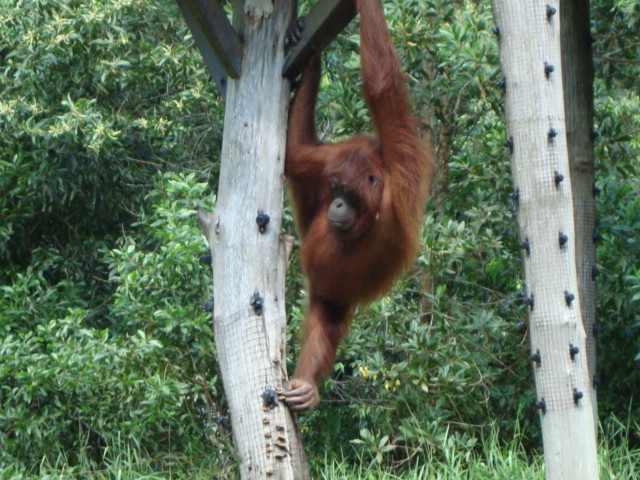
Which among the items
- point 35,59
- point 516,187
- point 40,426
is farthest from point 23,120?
point 516,187

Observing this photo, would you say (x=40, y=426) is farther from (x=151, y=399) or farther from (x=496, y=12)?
(x=496, y=12)

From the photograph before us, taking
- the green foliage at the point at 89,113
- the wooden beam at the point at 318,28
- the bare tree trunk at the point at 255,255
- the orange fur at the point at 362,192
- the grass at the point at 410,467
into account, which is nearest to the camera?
the bare tree trunk at the point at 255,255

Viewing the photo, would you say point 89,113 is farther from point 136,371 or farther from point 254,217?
point 254,217

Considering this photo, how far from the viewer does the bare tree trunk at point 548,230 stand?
364cm

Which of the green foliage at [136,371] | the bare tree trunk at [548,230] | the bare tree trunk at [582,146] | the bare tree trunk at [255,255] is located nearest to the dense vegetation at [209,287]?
the green foliage at [136,371]

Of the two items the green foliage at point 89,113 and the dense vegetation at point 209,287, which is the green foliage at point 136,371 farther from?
the green foliage at point 89,113

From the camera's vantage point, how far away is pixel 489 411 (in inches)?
233

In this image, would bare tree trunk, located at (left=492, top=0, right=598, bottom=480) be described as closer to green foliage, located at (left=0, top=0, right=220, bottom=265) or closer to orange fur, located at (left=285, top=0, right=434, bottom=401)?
orange fur, located at (left=285, top=0, right=434, bottom=401)

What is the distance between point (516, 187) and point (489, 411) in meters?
2.47

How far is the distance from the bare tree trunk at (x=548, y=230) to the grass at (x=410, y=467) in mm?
1102

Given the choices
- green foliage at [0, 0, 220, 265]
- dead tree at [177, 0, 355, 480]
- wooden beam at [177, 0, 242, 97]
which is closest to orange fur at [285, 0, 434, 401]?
dead tree at [177, 0, 355, 480]

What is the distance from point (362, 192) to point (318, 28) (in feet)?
2.58

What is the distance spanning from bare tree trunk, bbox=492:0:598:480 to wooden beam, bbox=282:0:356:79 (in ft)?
2.63

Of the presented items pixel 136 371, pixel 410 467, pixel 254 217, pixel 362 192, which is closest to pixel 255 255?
pixel 254 217
